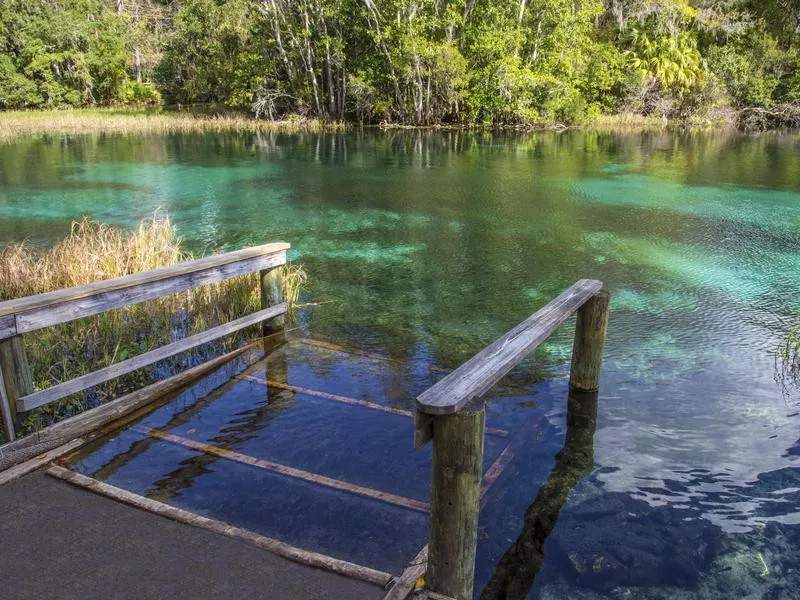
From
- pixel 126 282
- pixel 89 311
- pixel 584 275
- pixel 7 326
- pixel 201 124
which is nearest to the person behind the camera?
pixel 7 326

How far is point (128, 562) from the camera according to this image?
316 centimetres

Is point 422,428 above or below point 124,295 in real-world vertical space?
below

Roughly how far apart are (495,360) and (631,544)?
159 centimetres

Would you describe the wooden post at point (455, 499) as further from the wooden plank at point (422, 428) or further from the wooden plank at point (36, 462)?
the wooden plank at point (36, 462)

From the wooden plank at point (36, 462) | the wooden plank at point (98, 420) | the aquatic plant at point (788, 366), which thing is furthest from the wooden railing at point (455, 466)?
the aquatic plant at point (788, 366)

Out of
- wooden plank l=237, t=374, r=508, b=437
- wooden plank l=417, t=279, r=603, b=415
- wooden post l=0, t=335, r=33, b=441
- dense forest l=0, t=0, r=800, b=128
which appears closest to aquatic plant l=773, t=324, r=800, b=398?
wooden plank l=417, t=279, r=603, b=415

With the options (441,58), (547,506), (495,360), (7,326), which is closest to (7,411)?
(7,326)

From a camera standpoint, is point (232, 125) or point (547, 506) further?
point (232, 125)

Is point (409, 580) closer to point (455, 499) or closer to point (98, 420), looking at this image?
point (455, 499)

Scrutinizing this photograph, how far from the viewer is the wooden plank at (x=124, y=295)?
4180 mm

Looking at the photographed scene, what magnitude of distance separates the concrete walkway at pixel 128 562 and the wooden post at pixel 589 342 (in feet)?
Answer: 10.4

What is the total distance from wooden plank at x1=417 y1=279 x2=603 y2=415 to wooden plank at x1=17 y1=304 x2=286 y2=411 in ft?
9.10

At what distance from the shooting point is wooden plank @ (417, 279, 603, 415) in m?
2.91

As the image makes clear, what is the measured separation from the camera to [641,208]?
15.6 metres
